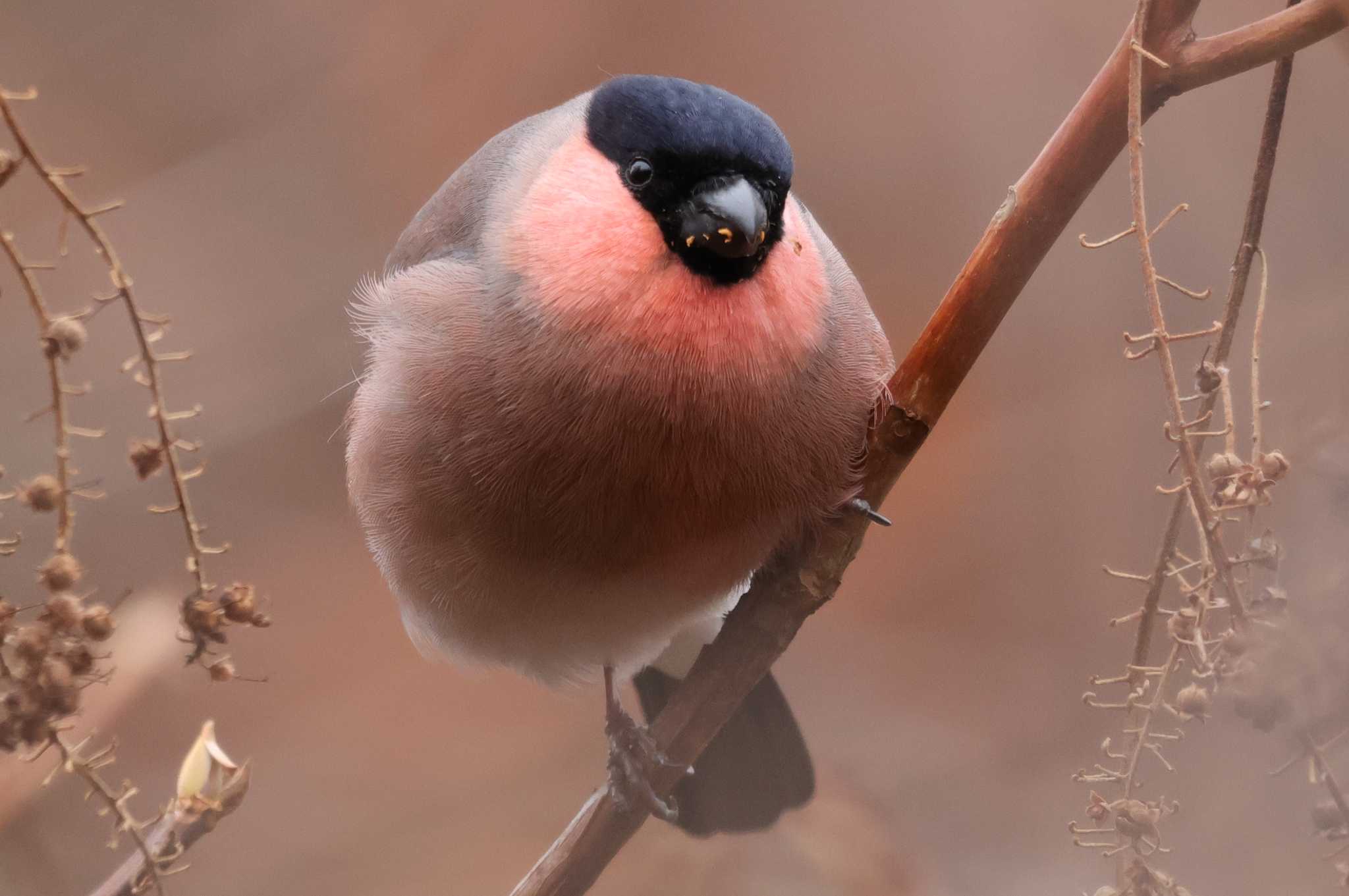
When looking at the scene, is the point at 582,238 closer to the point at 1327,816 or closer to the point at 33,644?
the point at 33,644

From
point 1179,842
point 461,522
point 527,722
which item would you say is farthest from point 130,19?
point 1179,842

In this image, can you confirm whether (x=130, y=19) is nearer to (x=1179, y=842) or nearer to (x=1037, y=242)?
(x=1037, y=242)

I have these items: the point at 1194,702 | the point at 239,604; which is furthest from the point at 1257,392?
the point at 239,604

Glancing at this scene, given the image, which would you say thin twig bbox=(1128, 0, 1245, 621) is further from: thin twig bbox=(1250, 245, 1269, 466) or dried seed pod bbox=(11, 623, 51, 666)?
dried seed pod bbox=(11, 623, 51, 666)

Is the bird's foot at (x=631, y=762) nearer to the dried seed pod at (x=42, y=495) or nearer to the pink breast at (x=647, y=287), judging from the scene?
the pink breast at (x=647, y=287)

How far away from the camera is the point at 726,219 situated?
958 mm

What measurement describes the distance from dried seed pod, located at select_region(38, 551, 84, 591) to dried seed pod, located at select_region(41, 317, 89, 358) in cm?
12

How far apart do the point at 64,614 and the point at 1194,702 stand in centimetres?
67

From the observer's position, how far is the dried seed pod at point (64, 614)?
0.68m

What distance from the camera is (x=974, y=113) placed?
159 centimetres

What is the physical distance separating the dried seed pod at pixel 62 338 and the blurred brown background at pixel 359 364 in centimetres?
73

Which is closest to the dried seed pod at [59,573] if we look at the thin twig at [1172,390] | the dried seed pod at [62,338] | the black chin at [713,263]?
the dried seed pod at [62,338]

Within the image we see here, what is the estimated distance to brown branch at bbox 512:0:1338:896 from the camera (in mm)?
803

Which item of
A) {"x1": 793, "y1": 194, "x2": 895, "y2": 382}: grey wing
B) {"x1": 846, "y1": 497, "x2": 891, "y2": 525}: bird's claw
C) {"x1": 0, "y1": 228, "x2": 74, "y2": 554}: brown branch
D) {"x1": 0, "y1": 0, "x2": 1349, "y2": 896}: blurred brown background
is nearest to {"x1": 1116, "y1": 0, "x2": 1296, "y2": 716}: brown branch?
{"x1": 846, "y1": 497, "x2": 891, "y2": 525}: bird's claw
